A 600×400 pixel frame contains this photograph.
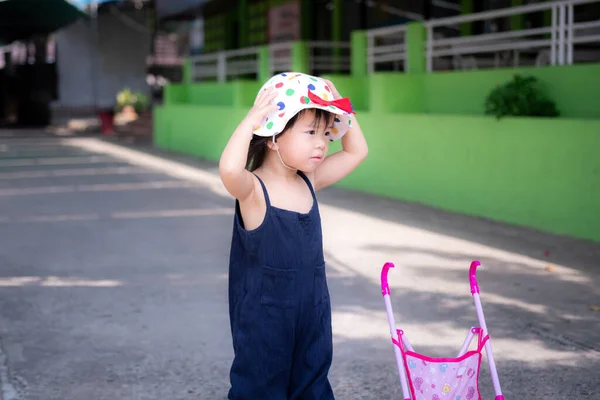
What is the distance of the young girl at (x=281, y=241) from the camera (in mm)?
3033

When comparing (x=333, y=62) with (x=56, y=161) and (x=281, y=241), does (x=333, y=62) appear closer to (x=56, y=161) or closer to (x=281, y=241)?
(x=56, y=161)

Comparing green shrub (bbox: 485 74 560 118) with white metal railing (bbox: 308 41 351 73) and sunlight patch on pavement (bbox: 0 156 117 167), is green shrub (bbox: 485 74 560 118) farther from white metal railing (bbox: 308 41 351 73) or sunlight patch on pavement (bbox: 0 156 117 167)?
sunlight patch on pavement (bbox: 0 156 117 167)

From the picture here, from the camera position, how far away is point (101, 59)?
34344 millimetres

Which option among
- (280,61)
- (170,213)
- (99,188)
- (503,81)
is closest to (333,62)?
(280,61)

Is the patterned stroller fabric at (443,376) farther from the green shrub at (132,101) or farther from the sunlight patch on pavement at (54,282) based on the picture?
the green shrub at (132,101)

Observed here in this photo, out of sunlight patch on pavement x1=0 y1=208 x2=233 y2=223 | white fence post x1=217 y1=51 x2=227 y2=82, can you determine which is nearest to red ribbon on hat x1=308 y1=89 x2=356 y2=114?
sunlight patch on pavement x1=0 y1=208 x2=233 y2=223

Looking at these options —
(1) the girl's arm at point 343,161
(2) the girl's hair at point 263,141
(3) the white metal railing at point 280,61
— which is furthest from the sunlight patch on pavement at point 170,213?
(2) the girl's hair at point 263,141

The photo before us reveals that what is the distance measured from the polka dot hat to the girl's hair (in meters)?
0.06

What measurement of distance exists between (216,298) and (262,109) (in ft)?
10.3

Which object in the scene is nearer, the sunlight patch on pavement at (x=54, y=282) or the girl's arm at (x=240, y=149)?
the girl's arm at (x=240, y=149)

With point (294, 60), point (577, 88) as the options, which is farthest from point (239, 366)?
point (294, 60)

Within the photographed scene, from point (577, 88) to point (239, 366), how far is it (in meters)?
6.56

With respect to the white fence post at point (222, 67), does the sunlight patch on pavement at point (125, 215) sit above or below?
below

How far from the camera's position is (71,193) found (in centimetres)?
1216
